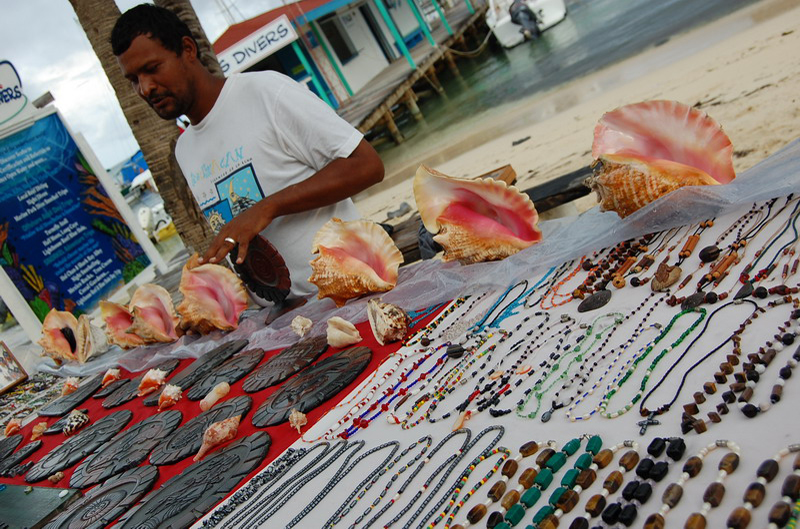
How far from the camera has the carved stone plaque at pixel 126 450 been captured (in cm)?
181

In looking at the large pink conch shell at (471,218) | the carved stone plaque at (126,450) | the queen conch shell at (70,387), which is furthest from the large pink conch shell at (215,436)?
the queen conch shell at (70,387)

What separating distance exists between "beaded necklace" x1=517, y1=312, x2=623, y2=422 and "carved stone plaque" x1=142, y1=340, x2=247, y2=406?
1.37 meters

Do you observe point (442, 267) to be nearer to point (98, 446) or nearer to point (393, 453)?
point (393, 453)

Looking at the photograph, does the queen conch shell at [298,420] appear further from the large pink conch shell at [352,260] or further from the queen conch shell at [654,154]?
the queen conch shell at [654,154]

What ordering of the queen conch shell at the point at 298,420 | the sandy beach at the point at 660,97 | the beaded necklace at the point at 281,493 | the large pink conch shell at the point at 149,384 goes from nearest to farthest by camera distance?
1. the beaded necklace at the point at 281,493
2. the queen conch shell at the point at 298,420
3. the large pink conch shell at the point at 149,384
4. the sandy beach at the point at 660,97

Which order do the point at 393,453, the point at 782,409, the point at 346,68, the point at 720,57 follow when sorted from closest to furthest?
1. the point at 782,409
2. the point at 393,453
3. the point at 720,57
4. the point at 346,68

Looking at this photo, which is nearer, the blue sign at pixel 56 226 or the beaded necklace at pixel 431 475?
the beaded necklace at pixel 431 475

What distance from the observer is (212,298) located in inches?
105

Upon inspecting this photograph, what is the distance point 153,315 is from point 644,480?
2.57m

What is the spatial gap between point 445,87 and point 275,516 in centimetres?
1844

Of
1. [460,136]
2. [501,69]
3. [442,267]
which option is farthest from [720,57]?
[501,69]

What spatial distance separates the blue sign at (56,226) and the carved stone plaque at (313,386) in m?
5.21

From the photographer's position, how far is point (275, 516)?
127 cm

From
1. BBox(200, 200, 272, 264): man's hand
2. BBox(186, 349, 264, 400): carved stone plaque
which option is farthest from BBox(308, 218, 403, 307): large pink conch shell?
BBox(186, 349, 264, 400): carved stone plaque
